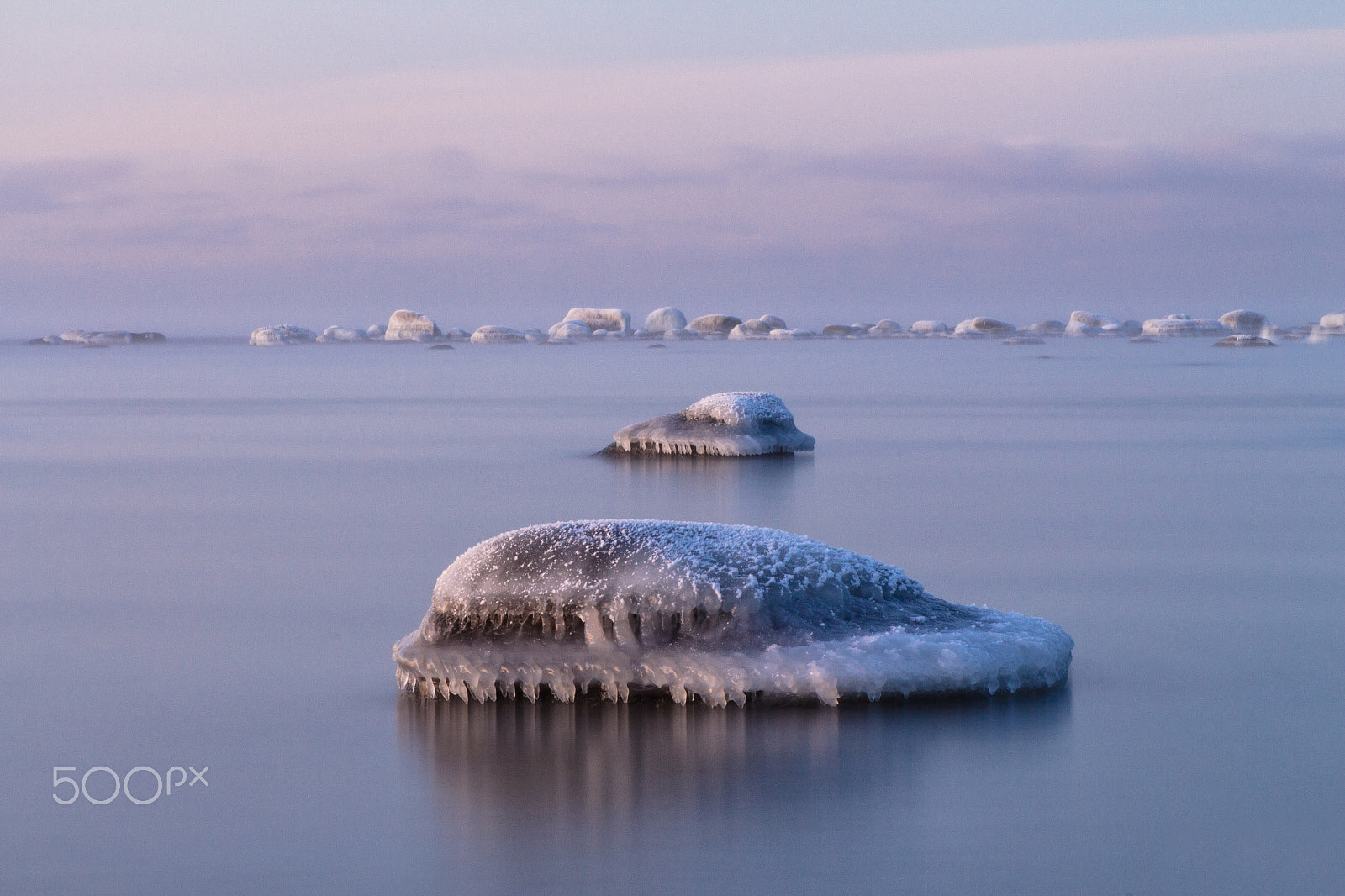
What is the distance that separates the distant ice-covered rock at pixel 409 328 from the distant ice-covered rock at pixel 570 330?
41.9 ft

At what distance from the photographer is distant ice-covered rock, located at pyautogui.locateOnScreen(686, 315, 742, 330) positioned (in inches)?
5753

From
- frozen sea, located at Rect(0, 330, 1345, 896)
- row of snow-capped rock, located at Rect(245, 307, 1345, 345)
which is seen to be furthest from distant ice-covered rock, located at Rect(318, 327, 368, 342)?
frozen sea, located at Rect(0, 330, 1345, 896)

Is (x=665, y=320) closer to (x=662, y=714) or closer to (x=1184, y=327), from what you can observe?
(x=1184, y=327)

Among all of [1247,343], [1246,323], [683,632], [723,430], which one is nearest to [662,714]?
[683,632]

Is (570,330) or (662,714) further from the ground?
(570,330)

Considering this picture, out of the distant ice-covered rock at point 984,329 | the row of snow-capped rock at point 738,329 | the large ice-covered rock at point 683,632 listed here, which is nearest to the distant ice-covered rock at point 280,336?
the row of snow-capped rock at point 738,329

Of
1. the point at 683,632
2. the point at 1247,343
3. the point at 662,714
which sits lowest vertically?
the point at 662,714

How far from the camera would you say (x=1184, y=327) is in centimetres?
12369

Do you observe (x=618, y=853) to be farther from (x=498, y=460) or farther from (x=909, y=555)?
(x=498, y=460)

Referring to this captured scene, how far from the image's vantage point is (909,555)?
12555 mm

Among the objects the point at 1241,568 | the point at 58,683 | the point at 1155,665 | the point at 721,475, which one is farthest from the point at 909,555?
the point at 58,683

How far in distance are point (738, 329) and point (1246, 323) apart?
4562cm

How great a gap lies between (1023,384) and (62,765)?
43.5 meters

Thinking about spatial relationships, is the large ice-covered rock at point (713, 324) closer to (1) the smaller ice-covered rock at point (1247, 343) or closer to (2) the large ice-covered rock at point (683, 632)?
(1) the smaller ice-covered rock at point (1247, 343)
